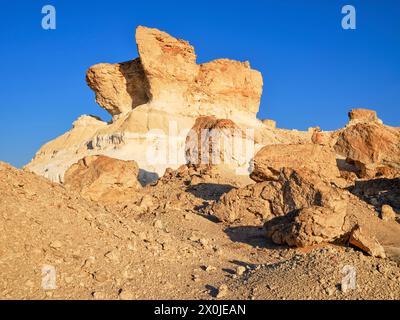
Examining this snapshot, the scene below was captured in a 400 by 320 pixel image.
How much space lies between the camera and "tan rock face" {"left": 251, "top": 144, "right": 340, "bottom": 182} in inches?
434

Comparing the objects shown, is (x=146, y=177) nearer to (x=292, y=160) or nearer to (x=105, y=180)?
(x=105, y=180)

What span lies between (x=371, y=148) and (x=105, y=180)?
969 centimetres

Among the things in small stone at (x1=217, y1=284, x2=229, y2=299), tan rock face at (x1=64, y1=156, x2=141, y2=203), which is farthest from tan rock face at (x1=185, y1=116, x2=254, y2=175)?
small stone at (x1=217, y1=284, x2=229, y2=299)

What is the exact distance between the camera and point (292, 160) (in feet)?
37.3

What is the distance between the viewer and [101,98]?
90.1ft

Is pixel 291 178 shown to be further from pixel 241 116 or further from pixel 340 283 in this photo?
pixel 241 116

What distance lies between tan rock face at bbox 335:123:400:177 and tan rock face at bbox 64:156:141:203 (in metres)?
8.10

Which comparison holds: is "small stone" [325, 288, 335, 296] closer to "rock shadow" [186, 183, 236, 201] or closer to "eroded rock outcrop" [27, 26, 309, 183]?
"rock shadow" [186, 183, 236, 201]

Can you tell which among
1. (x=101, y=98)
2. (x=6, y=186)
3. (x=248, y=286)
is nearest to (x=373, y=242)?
(x=248, y=286)

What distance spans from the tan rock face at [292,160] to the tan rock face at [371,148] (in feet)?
11.2

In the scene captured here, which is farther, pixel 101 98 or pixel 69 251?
pixel 101 98

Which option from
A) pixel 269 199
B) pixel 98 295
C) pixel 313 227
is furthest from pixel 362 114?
pixel 98 295

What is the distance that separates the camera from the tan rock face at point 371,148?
1503cm
